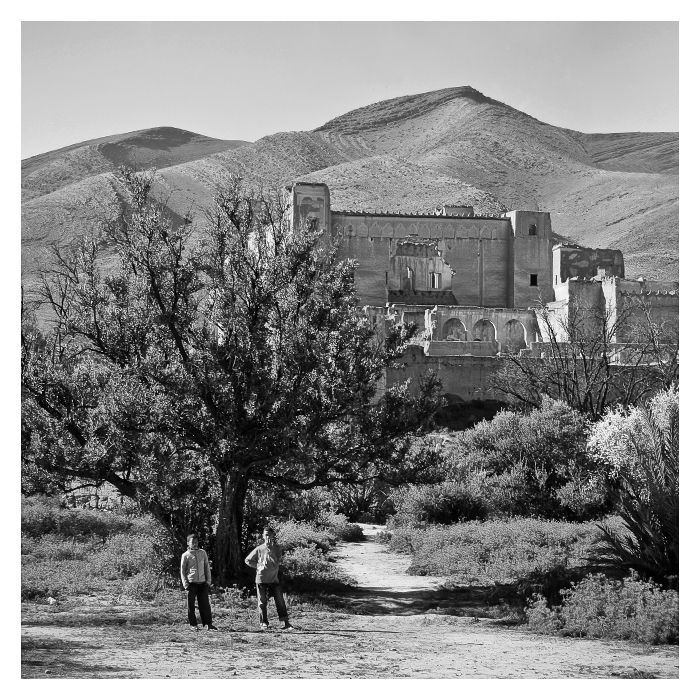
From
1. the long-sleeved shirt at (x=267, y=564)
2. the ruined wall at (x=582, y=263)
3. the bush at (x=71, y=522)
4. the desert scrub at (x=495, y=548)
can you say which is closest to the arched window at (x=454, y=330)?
the ruined wall at (x=582, y=263)

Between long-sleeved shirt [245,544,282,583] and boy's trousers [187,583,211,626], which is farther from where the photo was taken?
long-sleeved shirt [245,544,282,583]

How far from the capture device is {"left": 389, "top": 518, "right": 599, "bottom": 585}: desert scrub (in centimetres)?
1542

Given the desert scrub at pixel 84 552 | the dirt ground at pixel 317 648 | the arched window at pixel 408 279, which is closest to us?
the dirt ground at pixel 317 648

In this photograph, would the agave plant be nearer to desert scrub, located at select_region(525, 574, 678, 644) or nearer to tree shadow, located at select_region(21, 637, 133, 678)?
desert scrub, located at select_region(525, 574, 678, 644)

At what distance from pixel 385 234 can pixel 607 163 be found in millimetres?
129463

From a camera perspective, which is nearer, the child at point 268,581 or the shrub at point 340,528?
the child at point 268,581

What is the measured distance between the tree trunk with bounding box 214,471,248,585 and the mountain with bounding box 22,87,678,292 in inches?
1917

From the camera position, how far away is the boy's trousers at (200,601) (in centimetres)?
1148

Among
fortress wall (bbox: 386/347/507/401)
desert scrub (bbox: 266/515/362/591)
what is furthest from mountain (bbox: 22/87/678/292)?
desert scrub (bbox: 266/515/362/591)

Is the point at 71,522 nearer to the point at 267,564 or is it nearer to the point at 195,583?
the point at 195,583

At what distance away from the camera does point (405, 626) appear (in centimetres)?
1217

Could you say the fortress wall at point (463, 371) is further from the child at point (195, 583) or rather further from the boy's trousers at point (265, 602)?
the child at point (195, 583)

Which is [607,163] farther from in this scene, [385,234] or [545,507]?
[545,507]

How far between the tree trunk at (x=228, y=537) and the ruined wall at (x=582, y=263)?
45.4m
